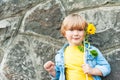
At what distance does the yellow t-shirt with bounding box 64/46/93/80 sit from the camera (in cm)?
278

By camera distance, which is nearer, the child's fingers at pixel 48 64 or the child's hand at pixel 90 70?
the child's hand at pixel 90 70

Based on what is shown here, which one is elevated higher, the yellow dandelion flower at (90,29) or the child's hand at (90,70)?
the yellow dandelion flower at (90,29)

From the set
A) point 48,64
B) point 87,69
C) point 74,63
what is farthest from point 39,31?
point 87,69

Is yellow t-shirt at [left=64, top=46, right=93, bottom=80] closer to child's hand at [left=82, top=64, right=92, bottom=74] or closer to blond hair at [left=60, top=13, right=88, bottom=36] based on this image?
child's hand at [left=82, top=64, right=92, bottom=74]

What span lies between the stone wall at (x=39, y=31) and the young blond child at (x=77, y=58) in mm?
146

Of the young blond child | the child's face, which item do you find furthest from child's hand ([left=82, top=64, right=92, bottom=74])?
the child's face

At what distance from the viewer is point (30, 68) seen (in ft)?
9.91

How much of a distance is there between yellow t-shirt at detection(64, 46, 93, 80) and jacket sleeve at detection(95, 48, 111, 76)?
0.09m

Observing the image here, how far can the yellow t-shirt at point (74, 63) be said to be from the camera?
9.11 ft

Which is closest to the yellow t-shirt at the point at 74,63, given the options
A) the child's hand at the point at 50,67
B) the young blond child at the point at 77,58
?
the young blond child at the point at 77,58

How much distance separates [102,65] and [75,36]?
26 cm

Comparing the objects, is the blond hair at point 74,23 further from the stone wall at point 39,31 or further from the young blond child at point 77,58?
the stone wall at point 39,31

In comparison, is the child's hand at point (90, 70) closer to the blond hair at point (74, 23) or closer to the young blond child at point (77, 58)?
the young blond child at point (77, 58)

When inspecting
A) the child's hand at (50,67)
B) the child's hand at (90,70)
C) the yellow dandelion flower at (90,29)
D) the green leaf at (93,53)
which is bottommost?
the child's hand at (90,70)
